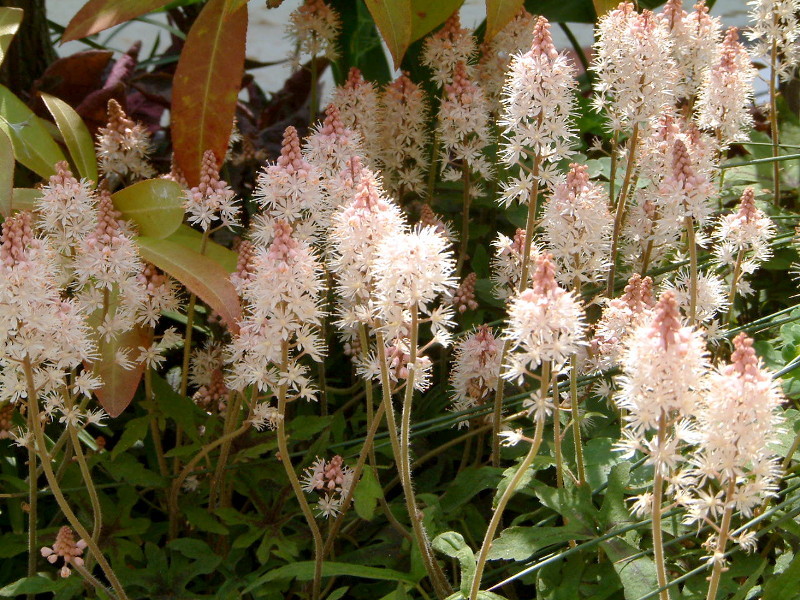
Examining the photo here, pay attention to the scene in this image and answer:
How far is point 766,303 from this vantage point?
1659mm

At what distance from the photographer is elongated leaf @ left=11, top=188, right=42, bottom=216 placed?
1322 mm

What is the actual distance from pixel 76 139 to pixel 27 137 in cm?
7

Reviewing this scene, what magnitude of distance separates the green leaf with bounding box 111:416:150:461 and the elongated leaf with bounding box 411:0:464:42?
2.38ft

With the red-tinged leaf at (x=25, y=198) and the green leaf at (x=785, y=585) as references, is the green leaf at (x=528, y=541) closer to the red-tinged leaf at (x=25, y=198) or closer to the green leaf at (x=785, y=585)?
the green leaf at (x=785, y=585)

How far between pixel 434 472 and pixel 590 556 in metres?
0.32

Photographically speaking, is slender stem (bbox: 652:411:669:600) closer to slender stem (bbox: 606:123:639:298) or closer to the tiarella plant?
the tiarella plant

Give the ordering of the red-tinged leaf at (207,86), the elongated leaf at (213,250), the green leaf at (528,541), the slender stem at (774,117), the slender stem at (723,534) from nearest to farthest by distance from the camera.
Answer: the slender stem at (723,534), the green leaf at (528,541), the elongated leaf at (213,250), the red-tinged leaf at (207,86), the slender stem at (774,117)

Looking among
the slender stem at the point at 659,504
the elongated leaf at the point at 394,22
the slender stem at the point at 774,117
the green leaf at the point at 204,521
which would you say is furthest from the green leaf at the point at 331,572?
the slender stem at the point at 774,117

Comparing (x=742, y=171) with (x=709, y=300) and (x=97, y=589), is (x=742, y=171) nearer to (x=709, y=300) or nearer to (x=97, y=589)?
(x=709, y=300)

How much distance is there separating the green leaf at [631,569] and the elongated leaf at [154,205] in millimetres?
679

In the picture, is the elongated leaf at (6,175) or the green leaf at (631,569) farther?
the elongated leaf at (6,175)

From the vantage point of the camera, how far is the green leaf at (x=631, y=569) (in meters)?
0.98

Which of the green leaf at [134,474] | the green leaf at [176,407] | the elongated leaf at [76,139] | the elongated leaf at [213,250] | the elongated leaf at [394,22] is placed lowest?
the green leaf at [134,474]

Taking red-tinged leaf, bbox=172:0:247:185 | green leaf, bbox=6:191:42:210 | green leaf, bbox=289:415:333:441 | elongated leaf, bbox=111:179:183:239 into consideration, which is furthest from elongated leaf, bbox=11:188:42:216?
green leaf, bbox=289:415:333:441
